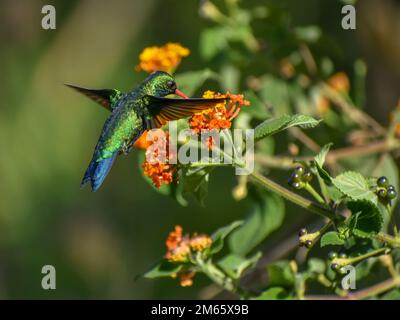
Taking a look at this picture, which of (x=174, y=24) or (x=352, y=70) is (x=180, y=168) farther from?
(x=174, y=24)

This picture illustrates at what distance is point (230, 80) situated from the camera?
1801 mm

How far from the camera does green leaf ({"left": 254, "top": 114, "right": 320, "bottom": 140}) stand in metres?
1.04

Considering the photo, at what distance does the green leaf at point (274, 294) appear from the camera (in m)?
1.20

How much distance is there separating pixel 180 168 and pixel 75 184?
1832mm

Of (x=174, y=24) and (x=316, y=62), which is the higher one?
(x=174, y=24)

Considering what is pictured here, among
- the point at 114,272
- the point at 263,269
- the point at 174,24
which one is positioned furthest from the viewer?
the point at 174,24

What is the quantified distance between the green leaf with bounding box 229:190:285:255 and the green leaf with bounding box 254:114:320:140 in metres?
0.39

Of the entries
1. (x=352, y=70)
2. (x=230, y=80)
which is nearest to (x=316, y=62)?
(x=352, y=70)

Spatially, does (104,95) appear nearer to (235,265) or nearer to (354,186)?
(235,265)

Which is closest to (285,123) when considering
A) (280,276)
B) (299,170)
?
(299,170)

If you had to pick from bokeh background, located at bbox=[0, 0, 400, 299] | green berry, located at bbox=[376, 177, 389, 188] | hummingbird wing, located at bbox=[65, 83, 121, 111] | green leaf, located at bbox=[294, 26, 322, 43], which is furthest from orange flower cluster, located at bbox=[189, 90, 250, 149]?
bokeh background, located at bbox=[0, 0, 400, 299]

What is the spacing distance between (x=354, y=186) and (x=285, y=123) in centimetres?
13

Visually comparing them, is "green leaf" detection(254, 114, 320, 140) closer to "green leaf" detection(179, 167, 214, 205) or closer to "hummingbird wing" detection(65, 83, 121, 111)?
"green leaf" detection(179, 167, 214, 205)

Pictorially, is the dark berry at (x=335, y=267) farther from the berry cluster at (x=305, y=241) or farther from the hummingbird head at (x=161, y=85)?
the hummingbird head at (x=161, y=85)
